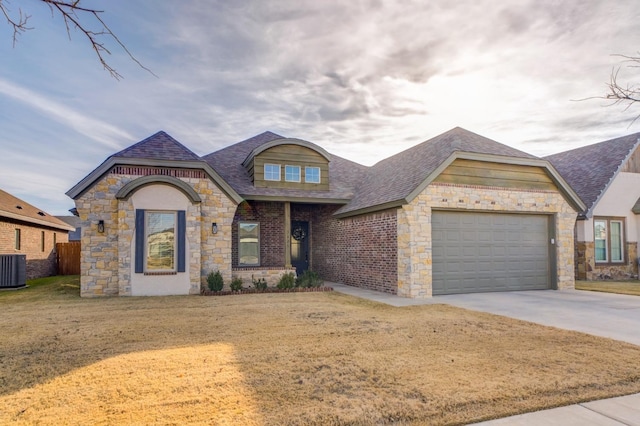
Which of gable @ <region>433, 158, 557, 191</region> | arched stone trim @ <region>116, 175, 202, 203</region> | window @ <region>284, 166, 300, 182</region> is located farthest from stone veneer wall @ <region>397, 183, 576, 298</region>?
arched stone trim @ <region>116, 175, 202, 203</region>

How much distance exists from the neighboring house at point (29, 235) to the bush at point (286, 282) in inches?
448

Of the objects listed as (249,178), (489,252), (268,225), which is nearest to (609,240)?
(489,252)

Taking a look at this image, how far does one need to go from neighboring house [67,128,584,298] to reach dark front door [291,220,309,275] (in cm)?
300

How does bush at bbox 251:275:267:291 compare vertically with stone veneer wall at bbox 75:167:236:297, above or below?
below

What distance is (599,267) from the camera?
54.1 feet

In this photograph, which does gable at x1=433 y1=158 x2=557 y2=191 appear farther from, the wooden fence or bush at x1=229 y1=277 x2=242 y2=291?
the wooden fence

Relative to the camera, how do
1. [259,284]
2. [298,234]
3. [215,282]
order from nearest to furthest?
[215,282], [259,284], [298,234]

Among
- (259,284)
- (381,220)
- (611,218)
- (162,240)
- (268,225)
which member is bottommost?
(259,284)

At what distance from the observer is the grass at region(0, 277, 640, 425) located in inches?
138

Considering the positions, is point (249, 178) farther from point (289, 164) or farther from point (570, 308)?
point (570, 308)

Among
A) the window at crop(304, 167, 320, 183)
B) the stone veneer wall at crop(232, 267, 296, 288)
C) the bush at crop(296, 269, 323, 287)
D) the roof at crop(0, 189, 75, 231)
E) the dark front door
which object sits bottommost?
the bush at crop(296, 269, 323, 287)

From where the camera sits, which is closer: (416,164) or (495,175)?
(495,175)

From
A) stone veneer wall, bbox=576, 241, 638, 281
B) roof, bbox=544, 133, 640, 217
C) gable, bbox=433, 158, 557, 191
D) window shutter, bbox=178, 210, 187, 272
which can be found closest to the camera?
window shutter, bbox=178, 210, 187, 272

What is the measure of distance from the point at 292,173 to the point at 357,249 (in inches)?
152
